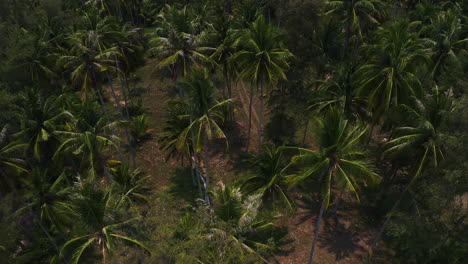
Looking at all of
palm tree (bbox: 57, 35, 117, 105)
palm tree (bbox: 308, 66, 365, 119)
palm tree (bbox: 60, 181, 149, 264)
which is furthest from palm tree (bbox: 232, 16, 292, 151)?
palm tree (bbox: 60, 181, 149, 264)

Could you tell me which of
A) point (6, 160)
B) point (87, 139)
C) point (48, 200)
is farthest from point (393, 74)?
point (6, 160)

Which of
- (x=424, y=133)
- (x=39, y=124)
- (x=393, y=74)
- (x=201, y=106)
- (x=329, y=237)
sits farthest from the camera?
(x=329, y=237)

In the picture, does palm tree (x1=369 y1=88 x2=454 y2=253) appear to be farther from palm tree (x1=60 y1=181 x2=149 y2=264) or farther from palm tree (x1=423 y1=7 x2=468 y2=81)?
palm tree (x1=60 y1=181 x2=149 y2=264)

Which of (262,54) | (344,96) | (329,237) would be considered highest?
(262,54)

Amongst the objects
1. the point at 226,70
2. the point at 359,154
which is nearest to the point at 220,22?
the point at 226,70

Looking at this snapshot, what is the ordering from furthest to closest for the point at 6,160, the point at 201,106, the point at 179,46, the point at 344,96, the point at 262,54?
the point at 262,54, the point at 344,96, the point at 179,46, the point at 6,160, the point at 201,106

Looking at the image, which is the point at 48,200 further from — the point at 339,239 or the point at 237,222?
the point at 339,239

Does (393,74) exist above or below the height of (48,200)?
above

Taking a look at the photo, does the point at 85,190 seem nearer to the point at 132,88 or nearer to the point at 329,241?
the point at 329,241
